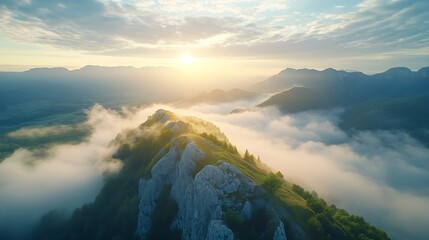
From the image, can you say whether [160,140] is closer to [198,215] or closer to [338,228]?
[198,215]

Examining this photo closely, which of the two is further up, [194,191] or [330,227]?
[194,191]

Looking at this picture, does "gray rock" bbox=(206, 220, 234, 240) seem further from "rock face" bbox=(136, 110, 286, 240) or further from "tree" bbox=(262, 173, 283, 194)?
"tree" bbox=(262, 173, 283, 194)

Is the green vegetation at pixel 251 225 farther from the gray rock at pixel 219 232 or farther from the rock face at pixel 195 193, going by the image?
the gray rock at pixel 219 232

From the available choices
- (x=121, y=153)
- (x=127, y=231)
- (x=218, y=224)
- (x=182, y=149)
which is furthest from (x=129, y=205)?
(x=218, y=224)

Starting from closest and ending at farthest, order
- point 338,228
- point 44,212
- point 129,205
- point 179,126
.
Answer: point 338,228, point 129,205, point 179,126, point 44,212

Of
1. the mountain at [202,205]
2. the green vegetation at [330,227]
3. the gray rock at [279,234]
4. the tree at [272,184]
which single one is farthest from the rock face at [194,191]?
the green vegetation at [330,227]

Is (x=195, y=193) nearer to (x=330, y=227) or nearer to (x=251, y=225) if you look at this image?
(x=251, y=225)

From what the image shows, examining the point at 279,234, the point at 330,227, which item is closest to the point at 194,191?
the point at 279,234
